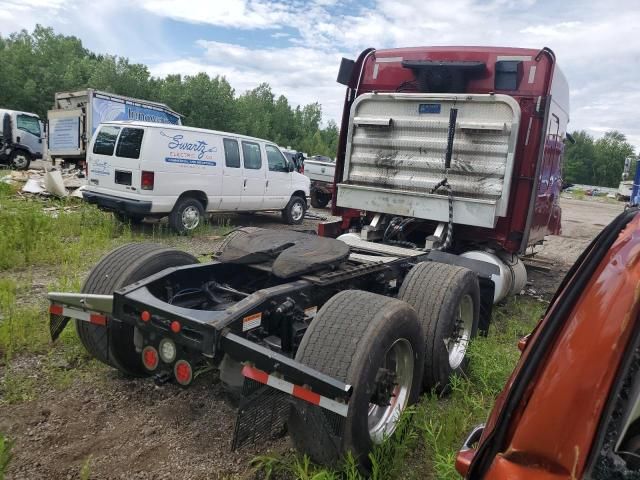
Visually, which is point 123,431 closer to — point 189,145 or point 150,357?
point 150,357

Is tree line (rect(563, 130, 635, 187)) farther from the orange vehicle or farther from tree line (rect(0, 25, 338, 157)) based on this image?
the orange vehicle

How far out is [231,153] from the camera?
421 inches

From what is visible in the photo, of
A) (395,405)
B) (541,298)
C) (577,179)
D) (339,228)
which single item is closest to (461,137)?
(339,228)

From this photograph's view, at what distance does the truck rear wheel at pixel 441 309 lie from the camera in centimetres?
363

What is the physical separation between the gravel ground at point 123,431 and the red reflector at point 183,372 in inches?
19.6

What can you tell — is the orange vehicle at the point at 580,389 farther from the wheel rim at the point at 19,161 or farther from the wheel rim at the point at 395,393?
the wheel rim at the point at 19,161

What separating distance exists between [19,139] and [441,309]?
21.6 meters

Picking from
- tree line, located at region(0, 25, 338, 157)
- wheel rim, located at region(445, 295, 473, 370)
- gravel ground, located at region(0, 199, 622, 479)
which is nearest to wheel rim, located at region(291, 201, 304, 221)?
wheel rim, located at region(445, 295, 473, 370)

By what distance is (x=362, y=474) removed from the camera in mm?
2689

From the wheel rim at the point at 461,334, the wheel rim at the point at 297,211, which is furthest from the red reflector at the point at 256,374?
→ the wheel rim at the point at 297,211

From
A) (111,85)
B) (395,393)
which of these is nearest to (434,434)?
(395,393)

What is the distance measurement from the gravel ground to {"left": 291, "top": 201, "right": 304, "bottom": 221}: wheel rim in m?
9.15

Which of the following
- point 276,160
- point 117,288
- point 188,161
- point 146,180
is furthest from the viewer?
point 276,160

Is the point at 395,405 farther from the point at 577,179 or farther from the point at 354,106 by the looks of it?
the point at 577,179
